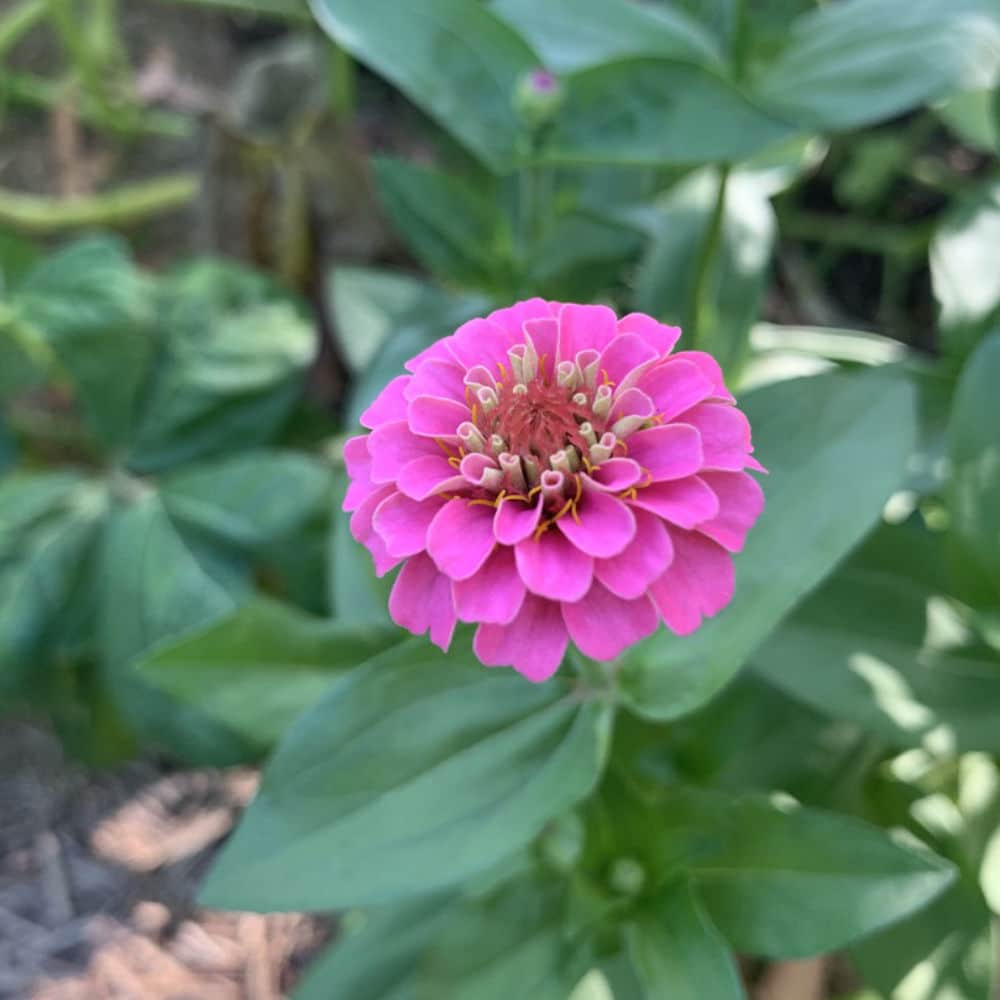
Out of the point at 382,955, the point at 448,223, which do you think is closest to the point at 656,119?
the point at 448,223

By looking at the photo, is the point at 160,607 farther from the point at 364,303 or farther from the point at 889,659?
the point at 889,659

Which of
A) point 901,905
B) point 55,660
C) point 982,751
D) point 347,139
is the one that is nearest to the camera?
point 901,905

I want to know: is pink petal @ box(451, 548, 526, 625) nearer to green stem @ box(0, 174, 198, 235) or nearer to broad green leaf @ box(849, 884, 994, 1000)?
broad green leaf @ box(849, 884, 994, 1000)

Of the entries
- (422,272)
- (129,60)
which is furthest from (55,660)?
(129,60)

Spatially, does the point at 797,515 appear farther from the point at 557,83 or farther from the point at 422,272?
the point at 422,272

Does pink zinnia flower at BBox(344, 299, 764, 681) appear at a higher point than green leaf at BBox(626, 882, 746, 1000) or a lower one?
higher

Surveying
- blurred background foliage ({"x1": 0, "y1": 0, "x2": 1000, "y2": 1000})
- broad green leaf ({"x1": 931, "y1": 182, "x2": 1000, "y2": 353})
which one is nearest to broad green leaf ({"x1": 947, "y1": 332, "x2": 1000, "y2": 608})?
blurred background foliage ({"x1": 0, "y1": 0, "x2": 1000, "y2": 1000})
